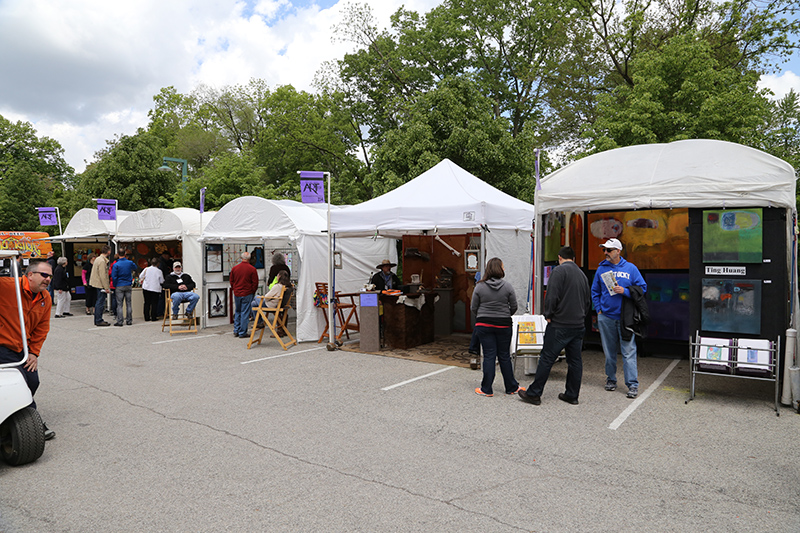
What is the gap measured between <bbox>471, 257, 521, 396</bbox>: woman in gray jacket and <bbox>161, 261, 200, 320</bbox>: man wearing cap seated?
8.14 meters

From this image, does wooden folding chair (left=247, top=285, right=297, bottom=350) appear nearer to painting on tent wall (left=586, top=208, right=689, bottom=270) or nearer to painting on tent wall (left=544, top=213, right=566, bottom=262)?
painting on tent wall (left=544, top=213, right=566, bottom=262)

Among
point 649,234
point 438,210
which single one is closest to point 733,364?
point 649,234

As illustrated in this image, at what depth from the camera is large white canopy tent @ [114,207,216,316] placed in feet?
46.2

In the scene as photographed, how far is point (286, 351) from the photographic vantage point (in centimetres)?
991

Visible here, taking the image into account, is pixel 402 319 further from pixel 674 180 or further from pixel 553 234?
pixel 674 180

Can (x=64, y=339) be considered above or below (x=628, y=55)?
below

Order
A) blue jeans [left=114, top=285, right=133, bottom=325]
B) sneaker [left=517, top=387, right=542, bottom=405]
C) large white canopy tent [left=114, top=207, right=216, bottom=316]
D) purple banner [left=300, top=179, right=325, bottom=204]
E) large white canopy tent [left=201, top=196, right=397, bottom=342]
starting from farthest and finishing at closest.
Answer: large white canopy tent [left=114, top=207, right=216, bottom=316], blue jeans [left=114, top=285, right=133, bottom=325], large white canopy tent [left=201, top=196, right=397, bottom=342], purple banner [left=300, top=179, right=325, bottom=204], sneaker [left=517, top=387, right=542, bottom=405]

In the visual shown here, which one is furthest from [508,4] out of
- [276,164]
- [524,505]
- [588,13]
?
[524,505]

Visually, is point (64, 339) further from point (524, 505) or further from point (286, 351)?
point (524, 505)

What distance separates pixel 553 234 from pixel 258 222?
649cm

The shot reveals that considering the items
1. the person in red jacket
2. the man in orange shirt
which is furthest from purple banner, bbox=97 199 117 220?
the man in orange shirt

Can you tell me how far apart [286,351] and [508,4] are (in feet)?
74.5

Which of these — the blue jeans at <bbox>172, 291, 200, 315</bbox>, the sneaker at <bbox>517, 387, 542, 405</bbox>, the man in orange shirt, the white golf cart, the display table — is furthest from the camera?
the blue jeans at <bbox>172, 291, 200, 315</bbox>

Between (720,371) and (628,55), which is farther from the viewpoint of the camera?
(628,55)
